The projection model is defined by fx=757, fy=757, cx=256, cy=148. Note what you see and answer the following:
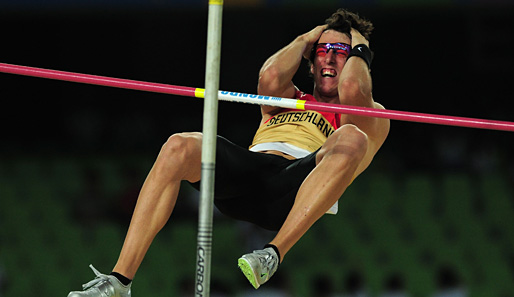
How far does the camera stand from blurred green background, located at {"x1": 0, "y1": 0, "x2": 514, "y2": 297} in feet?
21.3

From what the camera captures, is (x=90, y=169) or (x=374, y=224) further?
(x=90, y=169)

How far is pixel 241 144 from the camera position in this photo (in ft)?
25.8

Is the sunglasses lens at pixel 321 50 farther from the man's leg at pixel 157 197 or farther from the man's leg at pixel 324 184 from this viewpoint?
the man's leg at pixel 157 197

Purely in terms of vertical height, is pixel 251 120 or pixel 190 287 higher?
pixel 251 120

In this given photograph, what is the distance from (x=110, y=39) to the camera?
848 centimetres

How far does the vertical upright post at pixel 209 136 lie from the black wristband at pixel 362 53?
1383mm

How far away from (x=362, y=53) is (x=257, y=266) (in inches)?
50.6

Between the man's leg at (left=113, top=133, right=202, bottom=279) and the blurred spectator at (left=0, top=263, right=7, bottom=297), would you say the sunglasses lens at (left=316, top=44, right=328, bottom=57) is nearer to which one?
the man's leg at (left=113, top=133, right=202, bottom=279)

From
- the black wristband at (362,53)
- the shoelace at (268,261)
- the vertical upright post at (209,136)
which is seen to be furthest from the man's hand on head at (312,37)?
the vertical upright post at (209,136)

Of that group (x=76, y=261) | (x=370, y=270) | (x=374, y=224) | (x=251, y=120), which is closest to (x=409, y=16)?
(x=251, y=120)

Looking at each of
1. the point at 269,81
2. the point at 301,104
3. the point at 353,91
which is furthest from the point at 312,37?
the point at 301,104

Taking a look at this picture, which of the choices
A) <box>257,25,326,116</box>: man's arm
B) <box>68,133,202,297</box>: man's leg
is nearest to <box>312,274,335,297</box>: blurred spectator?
<box>257,25,326,116</box>: man's arm

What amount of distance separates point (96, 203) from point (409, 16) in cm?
380

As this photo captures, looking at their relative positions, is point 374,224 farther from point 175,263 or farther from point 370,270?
point 175,263
